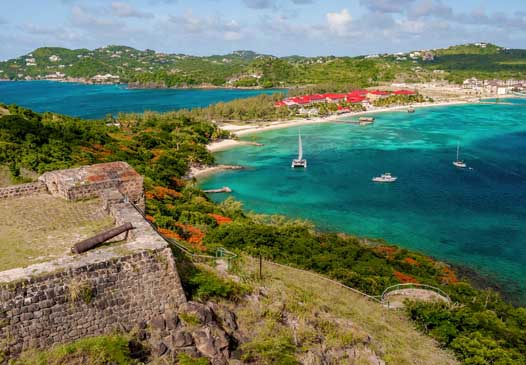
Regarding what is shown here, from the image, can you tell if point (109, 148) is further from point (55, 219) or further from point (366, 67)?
point (366, 67)

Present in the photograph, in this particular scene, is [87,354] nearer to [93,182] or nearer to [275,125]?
[93,182]

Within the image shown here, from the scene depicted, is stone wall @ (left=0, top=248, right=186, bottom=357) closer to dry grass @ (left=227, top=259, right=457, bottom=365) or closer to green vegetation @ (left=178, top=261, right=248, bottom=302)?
green vegetation @ (left=178, top=261, right=248, bottom=302)

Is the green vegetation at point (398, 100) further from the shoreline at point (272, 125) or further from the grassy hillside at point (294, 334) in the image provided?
the grassy hillside at point (294, 334)

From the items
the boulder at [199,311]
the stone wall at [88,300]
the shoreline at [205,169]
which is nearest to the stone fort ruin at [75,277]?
the stone wall at [88,300]

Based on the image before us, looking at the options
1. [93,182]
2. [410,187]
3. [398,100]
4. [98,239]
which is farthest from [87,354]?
[398,100]

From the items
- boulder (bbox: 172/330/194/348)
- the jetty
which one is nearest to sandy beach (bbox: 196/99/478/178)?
the jetty

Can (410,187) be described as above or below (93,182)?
below
